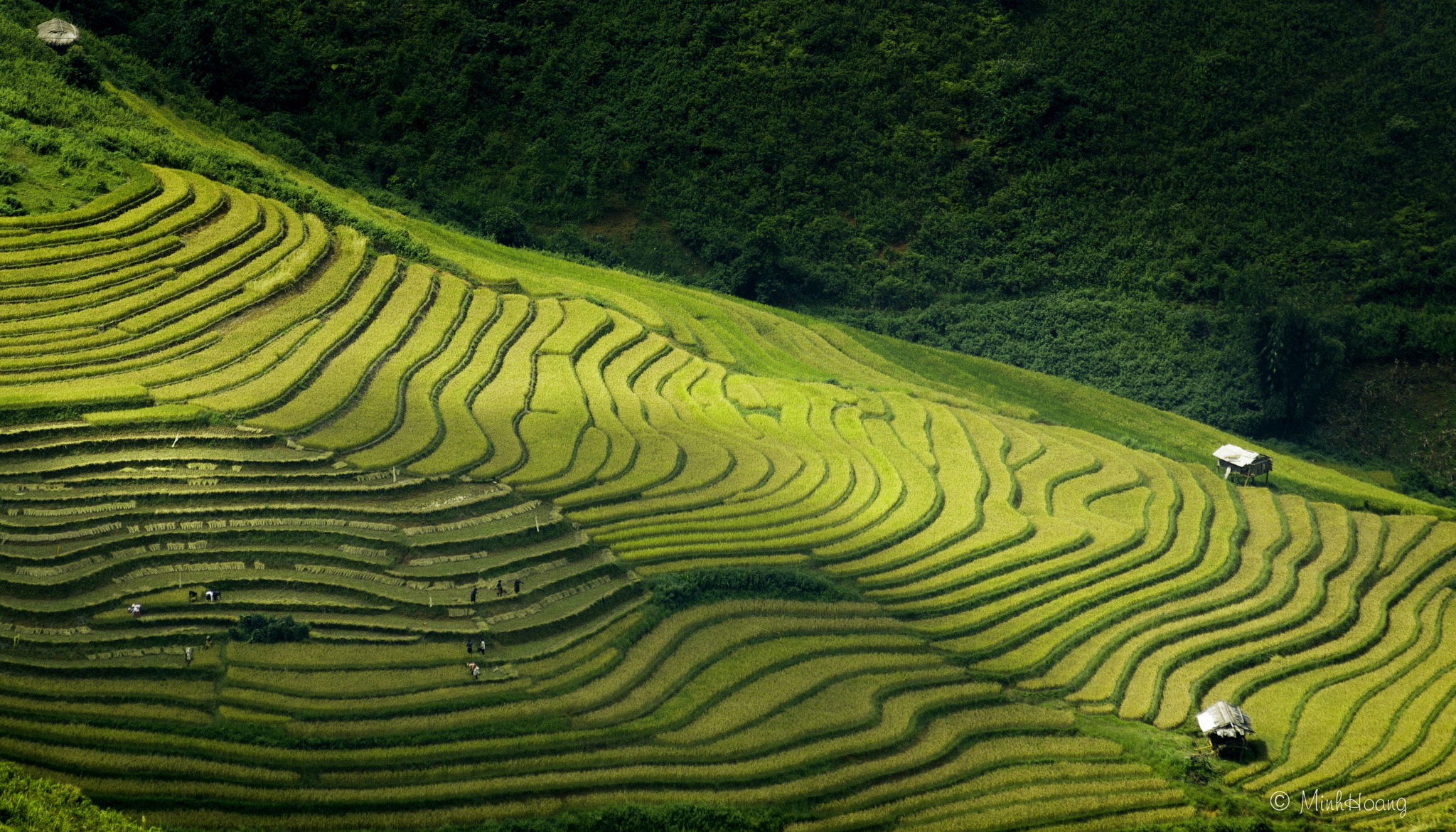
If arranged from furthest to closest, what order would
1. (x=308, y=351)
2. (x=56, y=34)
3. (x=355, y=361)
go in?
(x=56, y=34) < (x=355, y=361) < (x=308, y=351)

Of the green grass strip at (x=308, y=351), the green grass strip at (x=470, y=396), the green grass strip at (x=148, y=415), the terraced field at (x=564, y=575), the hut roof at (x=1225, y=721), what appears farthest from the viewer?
the green grass strip at (x=308, y=351)

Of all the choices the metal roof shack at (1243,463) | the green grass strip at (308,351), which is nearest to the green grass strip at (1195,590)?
the metal roof shack at (1243,463)

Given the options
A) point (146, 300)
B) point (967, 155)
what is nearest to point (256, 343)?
point (146, 300)

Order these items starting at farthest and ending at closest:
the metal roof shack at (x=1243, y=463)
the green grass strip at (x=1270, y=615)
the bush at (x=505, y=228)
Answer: the bush at (x=505, y=228) < the metal roof shack at (x=1243, y=463) < the green grass strip at (x=1270, y=615)

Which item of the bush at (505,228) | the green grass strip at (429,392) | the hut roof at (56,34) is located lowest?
the green grass strip at (429,392)

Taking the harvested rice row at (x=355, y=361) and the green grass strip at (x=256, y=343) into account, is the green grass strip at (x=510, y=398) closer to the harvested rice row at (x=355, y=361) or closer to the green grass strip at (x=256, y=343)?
the harvested rice row at (x=355, y=361)

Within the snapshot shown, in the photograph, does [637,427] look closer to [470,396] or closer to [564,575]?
[470,396]
